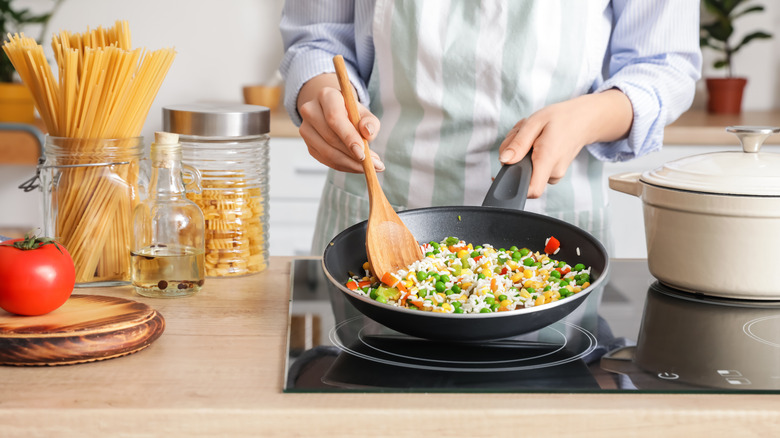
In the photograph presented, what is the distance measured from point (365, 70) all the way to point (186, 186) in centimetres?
55

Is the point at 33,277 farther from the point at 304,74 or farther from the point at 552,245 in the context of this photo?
the point at 304,74

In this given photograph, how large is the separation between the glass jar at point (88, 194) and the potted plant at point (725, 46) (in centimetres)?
254

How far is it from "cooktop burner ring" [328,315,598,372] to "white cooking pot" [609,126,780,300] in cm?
20

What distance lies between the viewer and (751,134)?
3.01 feet

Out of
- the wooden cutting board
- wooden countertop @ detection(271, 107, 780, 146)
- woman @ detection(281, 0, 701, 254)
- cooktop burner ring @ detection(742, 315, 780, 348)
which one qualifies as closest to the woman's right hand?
woman @ detection(281, 0, 701, 254)

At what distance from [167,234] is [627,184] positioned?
23.8 inches

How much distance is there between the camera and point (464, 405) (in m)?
0.61

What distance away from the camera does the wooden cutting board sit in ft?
2.23

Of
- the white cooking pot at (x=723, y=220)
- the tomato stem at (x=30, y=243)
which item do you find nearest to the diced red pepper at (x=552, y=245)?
the white cooking pot at (x=723, y=220)

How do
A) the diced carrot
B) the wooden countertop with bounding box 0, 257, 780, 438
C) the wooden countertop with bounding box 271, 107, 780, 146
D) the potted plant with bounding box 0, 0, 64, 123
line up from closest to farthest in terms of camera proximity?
Result: 1. the wooden countertop with bounding box 0, 257, 780, 438
2. the diced carrot
3. the wooden countertop with bounding box 271, 107, 780, 146
4. the potted plant with bounding box 0, 0, 64, 123

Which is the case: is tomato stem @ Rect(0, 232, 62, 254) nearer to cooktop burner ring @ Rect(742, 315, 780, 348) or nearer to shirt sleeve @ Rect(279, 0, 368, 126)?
shirt sleeve @ Rect(279, 0, 368, 126)

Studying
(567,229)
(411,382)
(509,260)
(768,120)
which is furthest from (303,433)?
(768,120)

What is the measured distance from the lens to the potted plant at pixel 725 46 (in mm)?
2869

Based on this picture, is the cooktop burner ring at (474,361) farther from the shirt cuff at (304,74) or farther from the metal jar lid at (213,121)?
the shirt cuff at (304,74)
